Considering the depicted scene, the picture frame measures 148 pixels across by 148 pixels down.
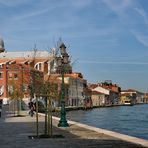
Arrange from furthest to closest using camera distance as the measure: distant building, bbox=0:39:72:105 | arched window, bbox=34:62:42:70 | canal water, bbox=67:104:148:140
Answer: arched window, bbox=34:62:42:70
distant building, bbox=0:39:72:105
canal water, bbox=67:104:148:140

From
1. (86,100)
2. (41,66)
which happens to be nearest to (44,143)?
(41,66)

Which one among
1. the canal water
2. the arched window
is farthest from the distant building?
the canal water

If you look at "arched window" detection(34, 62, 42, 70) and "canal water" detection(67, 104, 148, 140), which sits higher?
"arched window" detection(34, 62, 42, 70)

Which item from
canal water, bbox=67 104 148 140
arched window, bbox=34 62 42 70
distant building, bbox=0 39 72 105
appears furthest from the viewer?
arched window, bbox=34 62 42 70

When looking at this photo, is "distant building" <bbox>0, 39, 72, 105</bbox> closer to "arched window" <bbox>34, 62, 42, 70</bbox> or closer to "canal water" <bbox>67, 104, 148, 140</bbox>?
"arched window" <bbox>34, 62, 42, 70</bbox>

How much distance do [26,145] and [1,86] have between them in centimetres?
10194

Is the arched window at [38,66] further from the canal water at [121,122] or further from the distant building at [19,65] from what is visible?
the canal water at [121,122]

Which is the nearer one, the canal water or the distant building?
the canal water

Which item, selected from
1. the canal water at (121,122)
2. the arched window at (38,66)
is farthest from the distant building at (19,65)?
the canal water at (121,122)

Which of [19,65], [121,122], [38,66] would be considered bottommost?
[121,122]

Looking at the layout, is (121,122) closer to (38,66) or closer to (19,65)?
(19,65)

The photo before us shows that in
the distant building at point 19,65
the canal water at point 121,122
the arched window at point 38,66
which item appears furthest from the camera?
the arched window at point 38,66

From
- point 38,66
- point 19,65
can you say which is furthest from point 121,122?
point 38,66

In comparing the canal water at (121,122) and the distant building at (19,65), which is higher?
the distant building at (19,65)
